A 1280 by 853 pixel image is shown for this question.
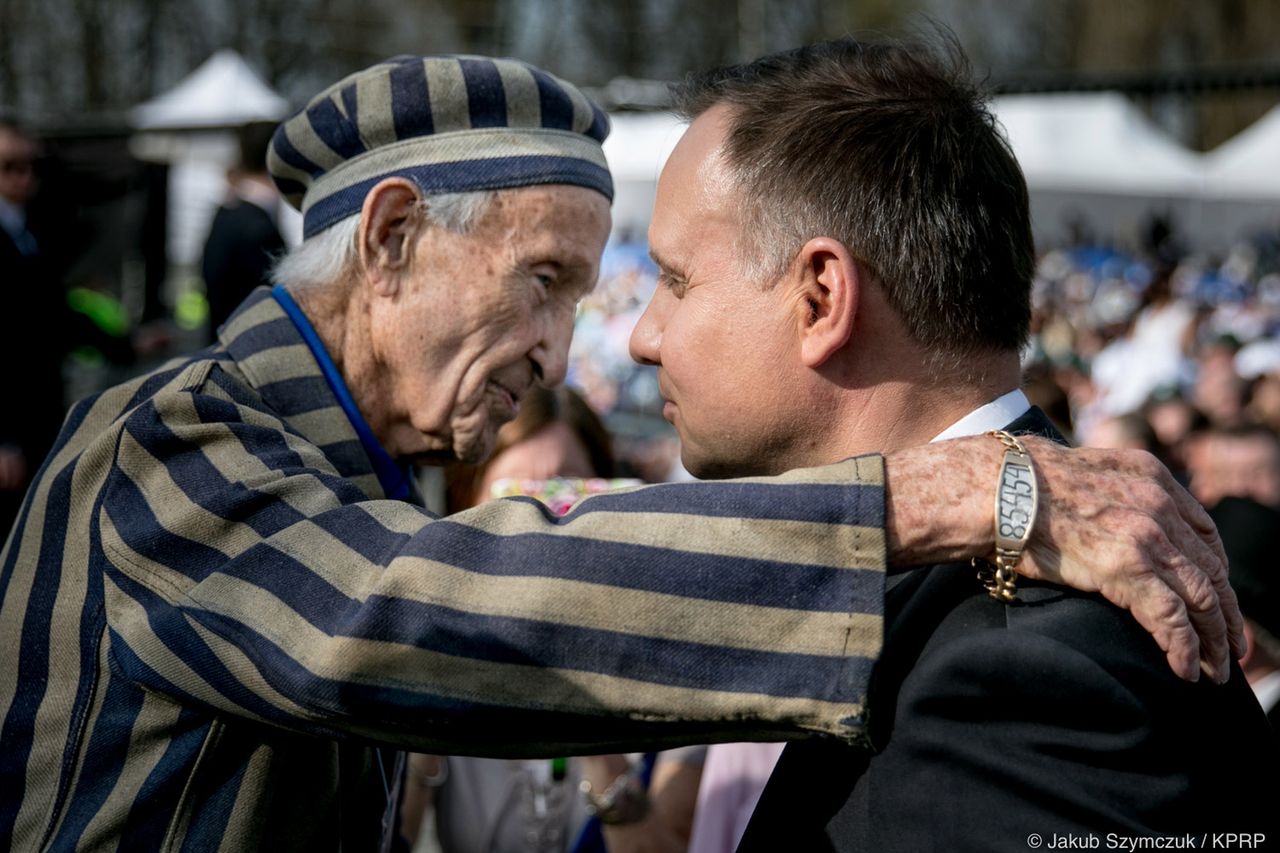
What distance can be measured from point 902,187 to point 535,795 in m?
2.32

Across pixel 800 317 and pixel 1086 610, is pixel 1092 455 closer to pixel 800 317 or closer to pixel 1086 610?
pixel 1086 610

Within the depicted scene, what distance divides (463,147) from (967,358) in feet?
3.14

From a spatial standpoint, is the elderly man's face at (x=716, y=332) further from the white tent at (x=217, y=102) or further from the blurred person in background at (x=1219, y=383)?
the white tent at (x=217, y=102)

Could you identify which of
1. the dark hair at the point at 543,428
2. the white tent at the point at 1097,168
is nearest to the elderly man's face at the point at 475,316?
the dark hair at the point at 543,428

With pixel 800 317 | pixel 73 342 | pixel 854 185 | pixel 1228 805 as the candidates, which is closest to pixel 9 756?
pixel 800 317

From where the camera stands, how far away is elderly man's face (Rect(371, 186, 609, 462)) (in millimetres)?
2254

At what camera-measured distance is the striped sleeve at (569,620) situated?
1425mm

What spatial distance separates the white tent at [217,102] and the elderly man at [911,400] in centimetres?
1328

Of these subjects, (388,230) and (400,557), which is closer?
(400,557)

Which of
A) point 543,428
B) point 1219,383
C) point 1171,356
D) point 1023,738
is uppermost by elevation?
point 1023,738

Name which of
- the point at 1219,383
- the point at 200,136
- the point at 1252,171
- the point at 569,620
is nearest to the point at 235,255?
the point at 569,620

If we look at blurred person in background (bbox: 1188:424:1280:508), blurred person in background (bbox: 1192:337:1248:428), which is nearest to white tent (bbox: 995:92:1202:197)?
blurred person in background (bbox: 1192:337:1248:428)

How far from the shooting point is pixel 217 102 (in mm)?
14859

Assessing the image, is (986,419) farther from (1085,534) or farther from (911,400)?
(1085,534)
